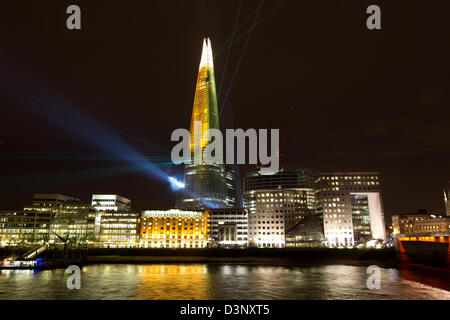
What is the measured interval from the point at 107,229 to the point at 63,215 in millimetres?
25926

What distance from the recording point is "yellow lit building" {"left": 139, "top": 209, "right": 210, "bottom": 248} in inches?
6452

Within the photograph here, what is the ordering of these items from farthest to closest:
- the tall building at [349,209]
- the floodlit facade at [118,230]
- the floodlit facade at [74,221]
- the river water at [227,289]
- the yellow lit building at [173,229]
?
1. the floodlit facade at [74,221]
2. the floodlit facade at [118,230]
3. the yellow lit building at [173,229]
4. the tall building at [349,209]
5. the river water at [227,289]

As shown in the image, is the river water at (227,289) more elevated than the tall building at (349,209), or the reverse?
the tall building at (349,209)

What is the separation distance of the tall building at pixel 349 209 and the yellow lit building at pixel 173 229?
59.1m

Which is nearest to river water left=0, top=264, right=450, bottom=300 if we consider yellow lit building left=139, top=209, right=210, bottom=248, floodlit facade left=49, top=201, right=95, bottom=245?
yellow lit building left=139, top=209, right=210, bottom=248

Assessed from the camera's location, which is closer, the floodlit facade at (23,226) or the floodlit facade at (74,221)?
the floodlit facade at (23,226)

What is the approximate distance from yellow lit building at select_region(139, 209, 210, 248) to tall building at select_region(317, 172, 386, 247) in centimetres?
A: 5912

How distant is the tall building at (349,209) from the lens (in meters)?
155

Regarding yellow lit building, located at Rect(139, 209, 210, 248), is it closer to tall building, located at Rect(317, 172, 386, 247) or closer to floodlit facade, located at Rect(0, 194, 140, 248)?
floodlit facade, located at Rect(0, 194, 140, 248)

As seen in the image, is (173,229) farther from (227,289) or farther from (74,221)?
(227,289)

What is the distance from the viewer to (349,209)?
157 m

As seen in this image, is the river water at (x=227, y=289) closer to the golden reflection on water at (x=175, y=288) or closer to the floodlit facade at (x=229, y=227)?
the golden reflection on water at (x=175, y=288)

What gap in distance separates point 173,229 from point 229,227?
27282 millimetres

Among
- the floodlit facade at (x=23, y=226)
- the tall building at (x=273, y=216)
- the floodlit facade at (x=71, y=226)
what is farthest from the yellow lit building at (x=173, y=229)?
the floodlit facade at (x=23, y=226)
